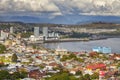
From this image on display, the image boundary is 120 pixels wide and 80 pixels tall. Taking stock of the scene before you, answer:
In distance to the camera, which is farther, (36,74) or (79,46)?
(79,46)

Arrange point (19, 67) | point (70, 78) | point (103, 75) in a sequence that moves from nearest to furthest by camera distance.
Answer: point (70, 78), point (103, 75), point (19, 67)

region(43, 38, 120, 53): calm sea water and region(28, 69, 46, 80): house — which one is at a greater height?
region(28, 69, 46, 80): house

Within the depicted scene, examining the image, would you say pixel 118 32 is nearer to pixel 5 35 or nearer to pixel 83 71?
pixel 5 35

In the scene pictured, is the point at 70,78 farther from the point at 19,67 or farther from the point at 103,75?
the point at 19,67

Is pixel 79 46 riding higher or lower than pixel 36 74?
lower

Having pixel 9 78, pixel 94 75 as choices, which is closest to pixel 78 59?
pixel 94 75

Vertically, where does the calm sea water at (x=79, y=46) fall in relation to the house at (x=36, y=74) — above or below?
below

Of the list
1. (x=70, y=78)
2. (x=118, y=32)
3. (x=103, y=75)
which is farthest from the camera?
(x=118, y=32)

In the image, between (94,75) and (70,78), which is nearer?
(70,78)

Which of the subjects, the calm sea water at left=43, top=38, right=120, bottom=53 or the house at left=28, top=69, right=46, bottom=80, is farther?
the calm sea water at left=43, top=38, right=120, bottom=53

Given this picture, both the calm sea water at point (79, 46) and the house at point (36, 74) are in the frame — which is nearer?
the house at point (36, 74)
